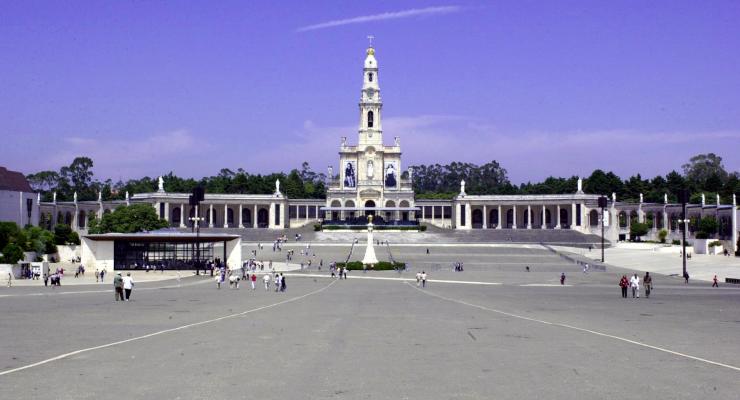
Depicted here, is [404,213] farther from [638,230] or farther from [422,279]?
[422,279]

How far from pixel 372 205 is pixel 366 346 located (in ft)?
342

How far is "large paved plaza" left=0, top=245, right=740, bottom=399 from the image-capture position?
12328mm

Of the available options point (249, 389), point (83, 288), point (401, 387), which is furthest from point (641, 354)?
point (83, 288)

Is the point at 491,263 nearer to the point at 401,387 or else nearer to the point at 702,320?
the point at 702,320

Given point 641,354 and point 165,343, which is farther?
point 165,343

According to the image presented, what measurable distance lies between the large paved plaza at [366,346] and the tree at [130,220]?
5075 cm

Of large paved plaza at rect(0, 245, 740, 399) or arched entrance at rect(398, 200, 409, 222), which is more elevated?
arched entrance at rect(398, 200, 409, 222)

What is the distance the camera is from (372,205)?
4793 inches

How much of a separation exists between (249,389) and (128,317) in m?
12.9

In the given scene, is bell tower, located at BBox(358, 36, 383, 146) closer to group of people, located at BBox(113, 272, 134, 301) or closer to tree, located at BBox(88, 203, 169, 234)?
tree, located at BBox(88, 203, 169, 234)

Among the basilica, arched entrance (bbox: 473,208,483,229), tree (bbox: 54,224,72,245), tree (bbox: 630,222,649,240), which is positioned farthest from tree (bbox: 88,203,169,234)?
tree (bbox: 630,222,649,240)

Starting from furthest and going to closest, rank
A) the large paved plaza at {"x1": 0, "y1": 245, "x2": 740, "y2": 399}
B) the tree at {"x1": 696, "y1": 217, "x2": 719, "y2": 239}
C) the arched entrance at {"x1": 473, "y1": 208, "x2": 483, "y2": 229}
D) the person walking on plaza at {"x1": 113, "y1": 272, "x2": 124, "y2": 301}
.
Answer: the arched entrance at {"x1": 473, "y1": 208, "x2": 483, "y2": 229}
the tree at {"x1": 696, "y1": 217, "x2": 719, "y2": 239}
the person walking on plaza at {"x1": 113, "y1": 272, "x2": 124, "y2": 301}
the large paved plaza at {"x1": 0, "y1": 245, "x2": 740, "y2": 399}

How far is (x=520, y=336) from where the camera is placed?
1938 cm

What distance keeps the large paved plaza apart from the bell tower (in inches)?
3512
